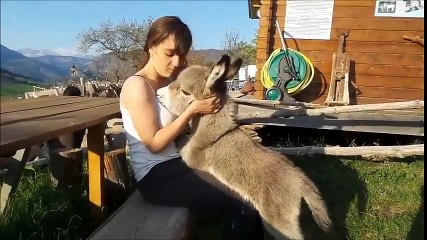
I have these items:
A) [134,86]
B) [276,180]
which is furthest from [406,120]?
[134,86]

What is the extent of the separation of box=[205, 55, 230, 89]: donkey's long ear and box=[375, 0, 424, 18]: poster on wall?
5604mm

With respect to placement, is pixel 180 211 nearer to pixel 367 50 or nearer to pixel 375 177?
pixel 375 177

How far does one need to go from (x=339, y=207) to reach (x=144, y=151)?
198cm

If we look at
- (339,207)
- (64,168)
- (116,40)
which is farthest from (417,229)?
(116,40)

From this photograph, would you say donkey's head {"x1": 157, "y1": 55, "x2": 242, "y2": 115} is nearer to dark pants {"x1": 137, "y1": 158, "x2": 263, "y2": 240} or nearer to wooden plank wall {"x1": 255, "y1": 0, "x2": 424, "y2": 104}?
dark pants {"x1": 137, "y1": 158, "x2": 263, "y2": 240}

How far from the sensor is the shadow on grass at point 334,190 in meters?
3.31

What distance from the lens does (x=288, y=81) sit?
720cm

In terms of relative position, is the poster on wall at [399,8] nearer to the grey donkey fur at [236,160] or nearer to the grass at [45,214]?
the grey donkey fur at [236,160]

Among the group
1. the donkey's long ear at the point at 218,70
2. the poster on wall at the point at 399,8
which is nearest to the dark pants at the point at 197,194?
the donkey's long ear at the point at 218,70

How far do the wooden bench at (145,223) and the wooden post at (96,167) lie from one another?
0.88m

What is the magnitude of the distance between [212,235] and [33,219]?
1.29 meters

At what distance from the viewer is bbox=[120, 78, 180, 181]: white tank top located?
8.56 ft

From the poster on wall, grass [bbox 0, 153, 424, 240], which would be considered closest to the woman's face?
grass [bbox 0, 153, 424, 240]

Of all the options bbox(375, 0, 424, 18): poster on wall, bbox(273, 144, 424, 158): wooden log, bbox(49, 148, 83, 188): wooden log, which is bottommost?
bbox(273, 144, 424, 158): wooden log
